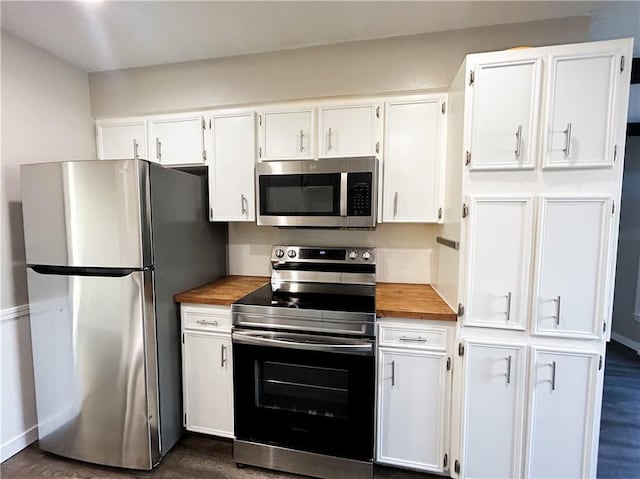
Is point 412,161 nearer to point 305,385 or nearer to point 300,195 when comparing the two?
point 300,195

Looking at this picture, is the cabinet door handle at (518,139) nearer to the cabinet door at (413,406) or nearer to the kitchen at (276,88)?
the kitchen at (276,88)

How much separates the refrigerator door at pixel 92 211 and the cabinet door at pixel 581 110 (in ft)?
6.54

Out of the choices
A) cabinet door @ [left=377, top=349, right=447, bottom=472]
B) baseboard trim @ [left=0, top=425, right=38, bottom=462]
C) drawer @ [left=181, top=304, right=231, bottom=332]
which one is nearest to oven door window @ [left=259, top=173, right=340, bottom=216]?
drawer @ [left=181, top=304, right=231, bottom=332]

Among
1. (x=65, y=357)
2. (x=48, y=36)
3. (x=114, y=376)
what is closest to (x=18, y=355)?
(x=65, y=357)

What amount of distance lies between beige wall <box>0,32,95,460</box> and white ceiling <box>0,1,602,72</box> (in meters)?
0.17

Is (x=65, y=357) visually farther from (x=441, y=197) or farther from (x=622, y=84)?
(x=622, y=84)

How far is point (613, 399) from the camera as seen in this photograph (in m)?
2.45

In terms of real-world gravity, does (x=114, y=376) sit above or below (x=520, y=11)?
below

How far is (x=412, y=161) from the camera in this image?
1.93 metres

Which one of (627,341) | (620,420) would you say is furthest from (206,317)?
(627,341)

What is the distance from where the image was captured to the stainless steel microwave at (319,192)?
74.4 inches

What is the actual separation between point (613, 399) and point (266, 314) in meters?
2.85

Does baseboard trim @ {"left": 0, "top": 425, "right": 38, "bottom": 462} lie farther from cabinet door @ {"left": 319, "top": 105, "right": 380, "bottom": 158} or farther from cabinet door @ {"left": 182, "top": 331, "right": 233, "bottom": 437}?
cabinet door @ {"left": 319, "top": 105, "right": 380, "bottom": 158}

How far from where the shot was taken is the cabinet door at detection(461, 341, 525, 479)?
151cm
